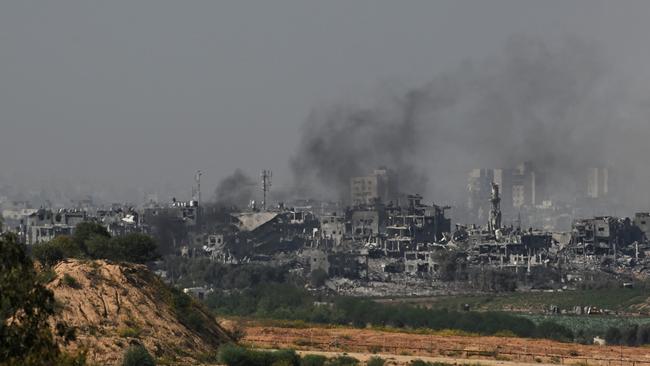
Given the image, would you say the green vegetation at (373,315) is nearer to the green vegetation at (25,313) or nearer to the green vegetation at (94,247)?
the green vegetation at (94,247)

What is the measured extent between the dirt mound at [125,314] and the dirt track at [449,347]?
6.55 metres

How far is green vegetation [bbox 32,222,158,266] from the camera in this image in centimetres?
7338

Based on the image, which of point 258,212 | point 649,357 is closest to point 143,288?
point 649,357

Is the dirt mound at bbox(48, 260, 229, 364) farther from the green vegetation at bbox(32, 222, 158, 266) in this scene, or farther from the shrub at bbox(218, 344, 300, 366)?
the green vegetation at bbox(32, 222, 158, 266)

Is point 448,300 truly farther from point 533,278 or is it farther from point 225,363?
point 225,363

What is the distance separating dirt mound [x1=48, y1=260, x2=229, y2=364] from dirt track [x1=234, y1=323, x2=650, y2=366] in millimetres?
6550

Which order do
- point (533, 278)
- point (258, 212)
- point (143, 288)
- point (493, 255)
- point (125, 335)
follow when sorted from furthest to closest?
point (258, 212)
point (493, 255)
point (533, 278)
point (143, 288)
point (125, 335)

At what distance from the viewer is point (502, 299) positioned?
437ft

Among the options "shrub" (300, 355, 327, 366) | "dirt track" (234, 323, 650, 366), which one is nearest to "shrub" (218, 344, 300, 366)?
"shrub" (300, 355, 327, 366)

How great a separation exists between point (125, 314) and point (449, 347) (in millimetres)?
17318

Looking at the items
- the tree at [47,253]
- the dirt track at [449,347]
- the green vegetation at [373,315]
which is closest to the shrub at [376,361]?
the dirt track at [449,347]

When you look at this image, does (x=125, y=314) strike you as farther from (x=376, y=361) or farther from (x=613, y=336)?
(x=613, y=336)

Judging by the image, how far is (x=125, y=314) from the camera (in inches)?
2287

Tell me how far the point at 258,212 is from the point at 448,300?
68126 mm
